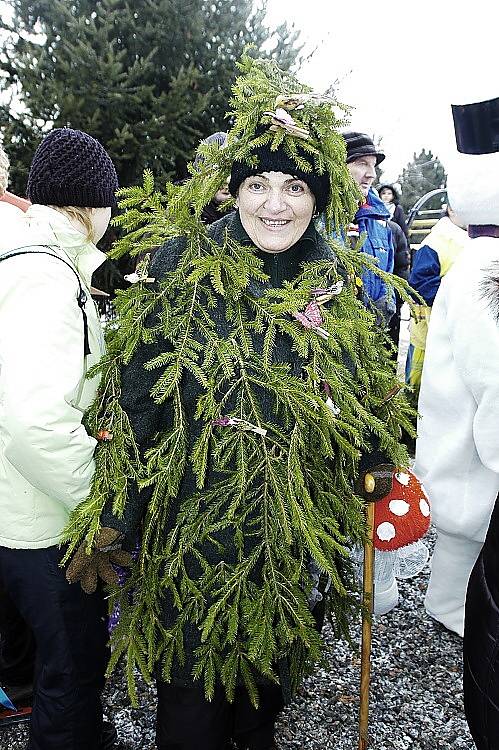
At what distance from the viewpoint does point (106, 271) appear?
580 cm

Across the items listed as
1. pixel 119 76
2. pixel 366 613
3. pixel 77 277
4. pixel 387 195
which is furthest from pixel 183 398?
pixel 387 195

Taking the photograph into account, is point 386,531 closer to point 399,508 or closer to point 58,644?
point 399,508

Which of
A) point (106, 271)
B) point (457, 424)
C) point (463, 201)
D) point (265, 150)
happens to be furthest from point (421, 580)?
point (106, 271)

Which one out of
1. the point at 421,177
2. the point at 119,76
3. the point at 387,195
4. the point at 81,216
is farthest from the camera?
the point at 421,177

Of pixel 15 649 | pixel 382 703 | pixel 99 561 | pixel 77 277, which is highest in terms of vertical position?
pixel 77 277

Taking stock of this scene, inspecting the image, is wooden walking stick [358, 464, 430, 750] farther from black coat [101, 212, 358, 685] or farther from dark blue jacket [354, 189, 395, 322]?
dark blue jacket [354, 189, 395, 322]

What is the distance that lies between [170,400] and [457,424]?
1533 mm

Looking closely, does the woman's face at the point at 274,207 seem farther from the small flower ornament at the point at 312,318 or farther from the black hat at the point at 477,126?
the black hat at the point at 477,126

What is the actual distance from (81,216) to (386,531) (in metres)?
1.59

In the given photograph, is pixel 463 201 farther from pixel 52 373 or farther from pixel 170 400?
pixel 52 373

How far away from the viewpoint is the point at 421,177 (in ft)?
84.5

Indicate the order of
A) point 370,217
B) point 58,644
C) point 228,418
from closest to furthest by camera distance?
1. point 228,418
2. point 58,644
3. point 370,217

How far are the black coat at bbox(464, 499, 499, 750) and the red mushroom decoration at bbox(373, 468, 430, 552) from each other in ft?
1.96

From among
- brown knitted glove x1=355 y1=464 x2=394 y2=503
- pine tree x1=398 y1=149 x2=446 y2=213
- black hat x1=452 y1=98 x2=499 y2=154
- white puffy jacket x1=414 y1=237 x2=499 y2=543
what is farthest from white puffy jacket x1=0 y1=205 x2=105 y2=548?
pine tree x1=398 y1=149 x2=446 y2=213
